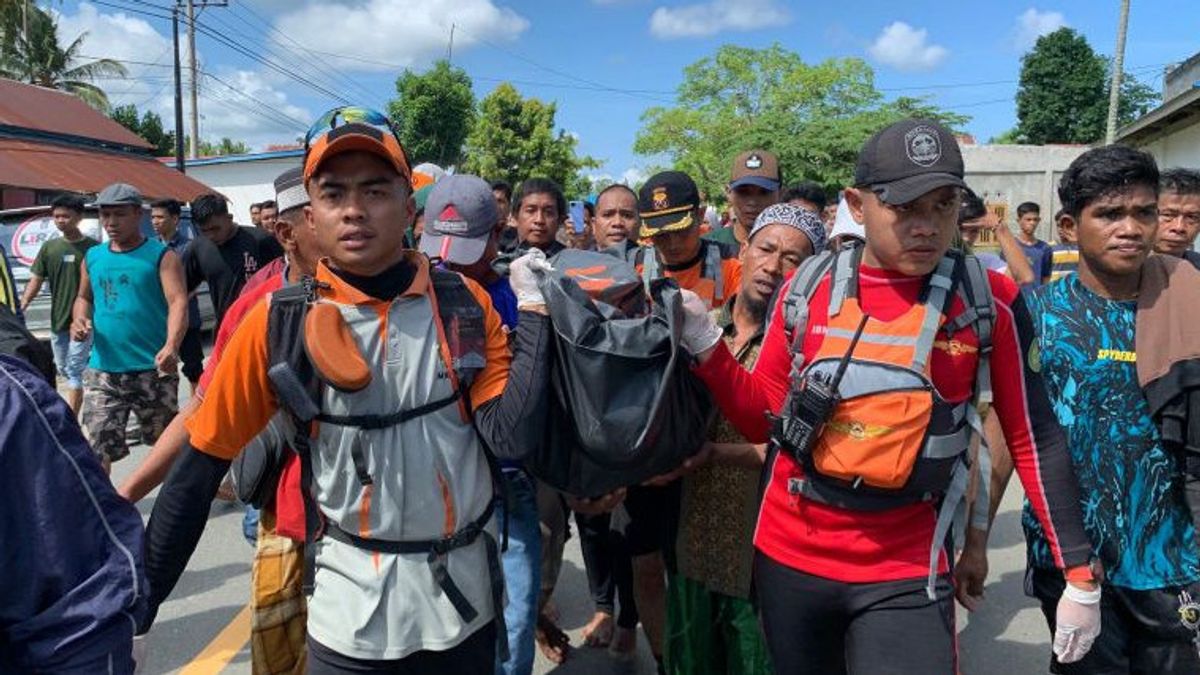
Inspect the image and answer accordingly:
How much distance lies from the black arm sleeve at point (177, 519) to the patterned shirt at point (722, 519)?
1.44 metres

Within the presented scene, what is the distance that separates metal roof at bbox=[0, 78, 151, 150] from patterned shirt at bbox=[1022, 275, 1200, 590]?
913 inches

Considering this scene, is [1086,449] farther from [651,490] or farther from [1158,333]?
[651,490]

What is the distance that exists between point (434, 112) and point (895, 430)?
3846 centimetres

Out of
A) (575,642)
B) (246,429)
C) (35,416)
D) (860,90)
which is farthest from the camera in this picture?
(860,90)

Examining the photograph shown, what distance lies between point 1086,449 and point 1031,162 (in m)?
30.6

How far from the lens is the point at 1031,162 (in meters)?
29.2

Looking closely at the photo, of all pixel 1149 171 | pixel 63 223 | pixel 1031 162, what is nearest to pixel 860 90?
pixel 1031 162

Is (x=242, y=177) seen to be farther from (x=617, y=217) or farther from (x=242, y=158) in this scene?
(x=617, y=217)

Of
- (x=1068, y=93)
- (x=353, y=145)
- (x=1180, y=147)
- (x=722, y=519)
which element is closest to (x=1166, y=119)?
(x=1180, y=147)

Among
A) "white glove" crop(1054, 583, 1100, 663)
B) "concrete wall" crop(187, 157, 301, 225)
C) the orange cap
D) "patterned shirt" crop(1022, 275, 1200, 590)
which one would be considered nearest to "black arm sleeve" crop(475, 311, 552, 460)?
the orange cap

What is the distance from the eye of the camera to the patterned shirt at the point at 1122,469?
2.34 meters

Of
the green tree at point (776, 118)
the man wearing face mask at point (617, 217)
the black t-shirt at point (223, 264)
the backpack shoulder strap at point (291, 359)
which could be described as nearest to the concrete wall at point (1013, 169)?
the green tree at point (776, 118)

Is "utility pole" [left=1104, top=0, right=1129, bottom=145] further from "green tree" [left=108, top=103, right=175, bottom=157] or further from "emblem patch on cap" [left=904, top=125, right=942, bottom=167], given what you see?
"green tree" [left=108, top=103, right=175, bottom=157]

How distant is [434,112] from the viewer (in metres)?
38.1
